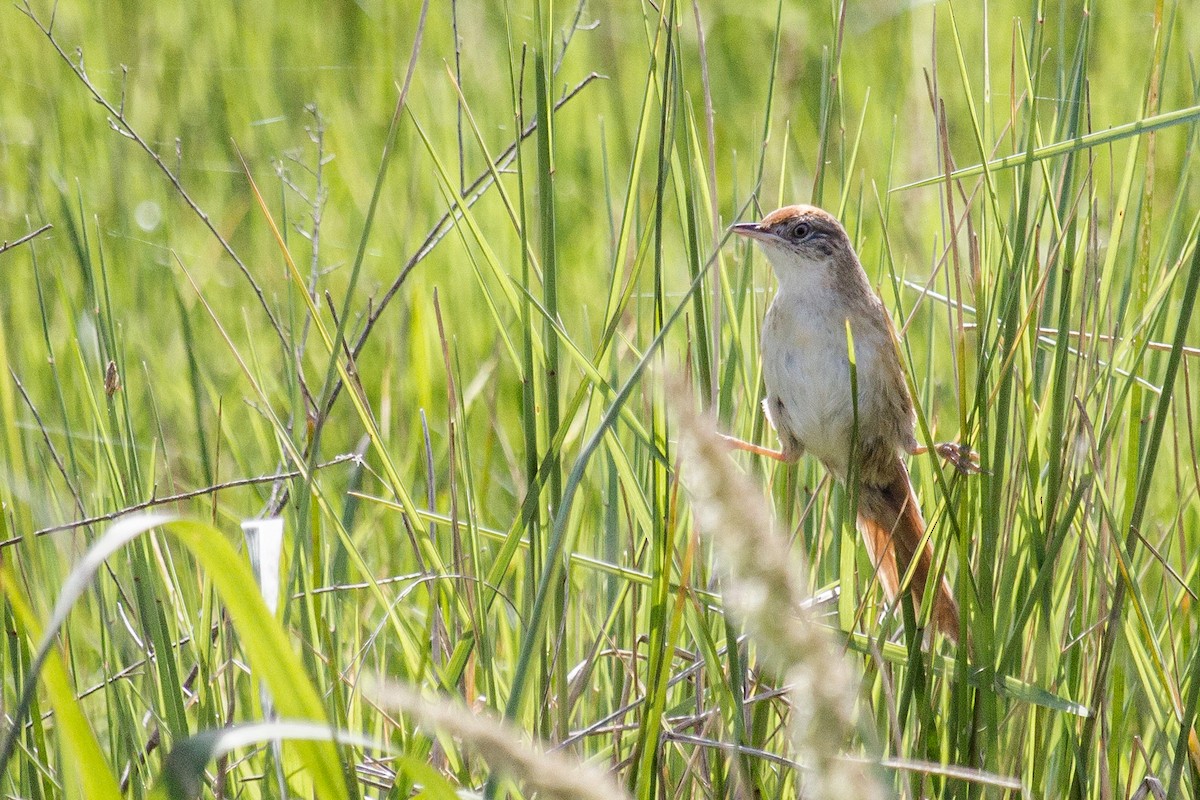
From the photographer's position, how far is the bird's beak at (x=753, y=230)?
262 centimetres

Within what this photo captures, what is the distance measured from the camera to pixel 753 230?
8.98 feet

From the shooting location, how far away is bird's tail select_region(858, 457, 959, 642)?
2281mm

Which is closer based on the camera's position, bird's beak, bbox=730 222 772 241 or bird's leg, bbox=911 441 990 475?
bird's leg, bbox=911 441 990 475

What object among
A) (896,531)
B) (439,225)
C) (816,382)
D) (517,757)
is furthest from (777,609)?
(816,382)

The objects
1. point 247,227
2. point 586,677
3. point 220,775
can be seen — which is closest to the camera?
point 220,775

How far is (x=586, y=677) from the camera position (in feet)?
6.95

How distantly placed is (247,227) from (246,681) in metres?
2.97

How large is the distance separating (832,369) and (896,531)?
422mm

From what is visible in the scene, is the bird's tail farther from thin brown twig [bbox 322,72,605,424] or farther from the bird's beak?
thin brown twig [bbox 322,72,605,424]

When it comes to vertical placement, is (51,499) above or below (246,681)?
above

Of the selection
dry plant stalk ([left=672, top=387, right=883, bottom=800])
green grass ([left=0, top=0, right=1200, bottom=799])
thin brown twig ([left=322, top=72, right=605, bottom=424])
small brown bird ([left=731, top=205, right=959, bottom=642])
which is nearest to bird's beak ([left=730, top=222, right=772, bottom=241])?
small brown bird ([left=731, top=205, right=959, bottom=642])

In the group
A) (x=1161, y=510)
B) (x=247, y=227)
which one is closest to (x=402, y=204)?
(x=247, y=227)

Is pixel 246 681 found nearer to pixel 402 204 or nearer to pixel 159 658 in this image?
pixel 159 658

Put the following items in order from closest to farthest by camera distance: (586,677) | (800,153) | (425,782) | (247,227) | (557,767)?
(557,767) < (425,782) < (586,677) < (800,153) < (247,227)
